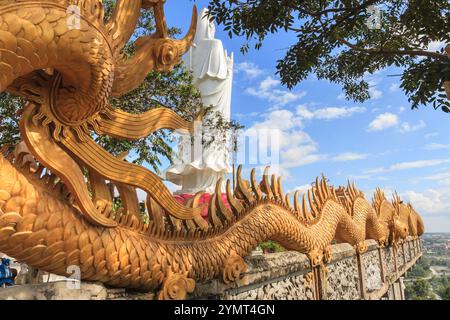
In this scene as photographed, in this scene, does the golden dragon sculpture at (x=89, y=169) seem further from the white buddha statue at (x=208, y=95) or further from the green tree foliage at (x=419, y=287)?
the green tree foliage at (x=419, y=287)

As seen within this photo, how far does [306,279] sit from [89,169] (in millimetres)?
3103

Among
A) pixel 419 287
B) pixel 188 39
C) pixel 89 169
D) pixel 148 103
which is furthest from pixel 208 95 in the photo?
pixel 419 287

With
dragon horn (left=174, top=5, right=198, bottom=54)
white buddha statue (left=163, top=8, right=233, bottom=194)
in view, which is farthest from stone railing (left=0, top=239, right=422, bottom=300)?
white buddha statue (left=163, top=8, right=233, bottom=194)

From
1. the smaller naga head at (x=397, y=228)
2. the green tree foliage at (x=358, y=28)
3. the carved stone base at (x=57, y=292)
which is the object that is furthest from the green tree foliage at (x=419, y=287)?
the carved stone base at (x=57, y=292)

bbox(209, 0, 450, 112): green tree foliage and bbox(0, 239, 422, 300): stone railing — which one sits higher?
bbox(209, 0, 450, 112): green tree foliage

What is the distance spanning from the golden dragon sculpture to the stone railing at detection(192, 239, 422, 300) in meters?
0.19

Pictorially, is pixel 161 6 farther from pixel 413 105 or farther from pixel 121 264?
pixel 413 105

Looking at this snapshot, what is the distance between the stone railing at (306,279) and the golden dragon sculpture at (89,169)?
0.61ft

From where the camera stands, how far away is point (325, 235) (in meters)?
4.74

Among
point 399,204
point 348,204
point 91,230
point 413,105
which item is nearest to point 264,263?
point 91,230

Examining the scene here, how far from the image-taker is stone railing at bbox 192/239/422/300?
9.48 ft

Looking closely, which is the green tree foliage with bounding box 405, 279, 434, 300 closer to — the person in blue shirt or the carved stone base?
the person in blue shirt

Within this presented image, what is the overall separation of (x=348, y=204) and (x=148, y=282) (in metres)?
5.13

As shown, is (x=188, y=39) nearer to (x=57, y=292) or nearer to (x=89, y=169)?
(x=89, y=169)
